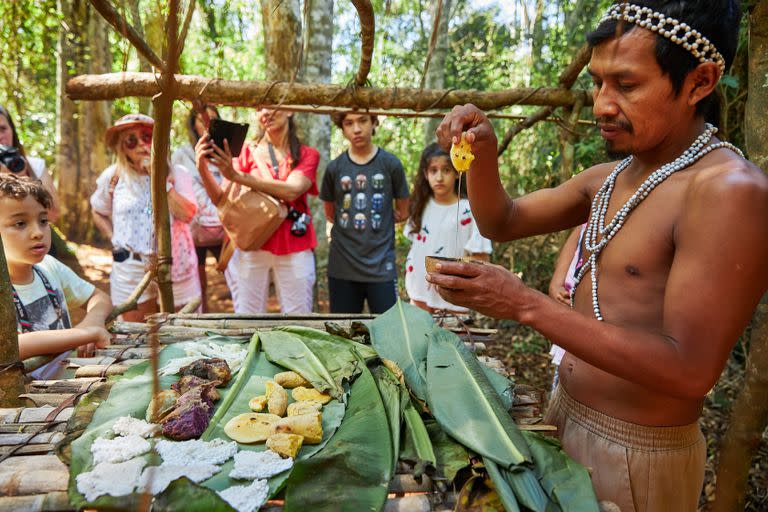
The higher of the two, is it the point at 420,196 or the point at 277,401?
the point at 420,196

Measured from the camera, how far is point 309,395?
173 centimetres

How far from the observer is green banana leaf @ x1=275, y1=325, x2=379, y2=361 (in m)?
2.05

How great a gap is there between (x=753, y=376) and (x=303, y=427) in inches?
79.4

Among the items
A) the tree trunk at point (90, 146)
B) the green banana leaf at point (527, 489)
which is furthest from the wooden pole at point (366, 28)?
the tree trunk at point (90, 146)

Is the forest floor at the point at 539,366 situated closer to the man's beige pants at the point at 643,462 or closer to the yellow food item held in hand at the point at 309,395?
the man's beige pants at the point at 643,462

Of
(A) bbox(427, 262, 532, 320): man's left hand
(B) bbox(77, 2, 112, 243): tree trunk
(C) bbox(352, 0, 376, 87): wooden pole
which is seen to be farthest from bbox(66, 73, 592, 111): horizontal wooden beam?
(B) bbox(77, 2, 112, 243): tree trunk

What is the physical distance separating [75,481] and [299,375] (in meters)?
0.77

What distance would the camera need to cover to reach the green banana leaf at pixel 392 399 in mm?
1483

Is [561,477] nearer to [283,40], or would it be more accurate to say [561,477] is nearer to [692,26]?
[692,26]

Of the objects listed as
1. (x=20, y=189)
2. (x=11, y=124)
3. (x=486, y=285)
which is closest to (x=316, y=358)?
(x=486, y=285)

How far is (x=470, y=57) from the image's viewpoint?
1057 cm

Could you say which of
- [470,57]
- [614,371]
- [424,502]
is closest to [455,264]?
[614,371]

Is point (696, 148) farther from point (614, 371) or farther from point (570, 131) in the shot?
point (570, 131)

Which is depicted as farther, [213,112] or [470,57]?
[470,57]
